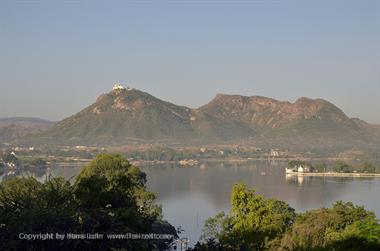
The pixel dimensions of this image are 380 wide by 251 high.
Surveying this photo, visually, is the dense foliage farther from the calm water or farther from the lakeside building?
the lakeside building

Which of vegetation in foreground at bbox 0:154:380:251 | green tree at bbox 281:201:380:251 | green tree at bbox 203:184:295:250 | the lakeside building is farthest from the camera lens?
the lakeside building

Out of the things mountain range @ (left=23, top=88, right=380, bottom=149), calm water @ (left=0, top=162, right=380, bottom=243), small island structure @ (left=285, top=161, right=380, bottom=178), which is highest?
mountain range @ (left=23, top=88, right=380, bottom=149)

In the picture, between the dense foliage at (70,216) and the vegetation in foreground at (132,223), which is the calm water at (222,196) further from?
the vegetation in foreground at (132,223)

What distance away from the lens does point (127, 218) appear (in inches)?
609

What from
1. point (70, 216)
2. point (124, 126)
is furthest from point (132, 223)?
point (124, 126)

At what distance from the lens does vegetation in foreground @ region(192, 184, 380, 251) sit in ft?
44.7

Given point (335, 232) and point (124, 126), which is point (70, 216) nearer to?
point (335, 232)

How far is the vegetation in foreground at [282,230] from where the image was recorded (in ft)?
44.7

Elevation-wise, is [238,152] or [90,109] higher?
[90,109]

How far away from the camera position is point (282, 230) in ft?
51.8

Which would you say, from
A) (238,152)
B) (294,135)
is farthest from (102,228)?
(294,135)

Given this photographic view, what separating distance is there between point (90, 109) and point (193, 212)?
16747 cm

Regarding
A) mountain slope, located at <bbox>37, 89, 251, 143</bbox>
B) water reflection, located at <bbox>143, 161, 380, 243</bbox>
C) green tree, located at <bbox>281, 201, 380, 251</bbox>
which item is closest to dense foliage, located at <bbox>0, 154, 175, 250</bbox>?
green tree, located at <bbox>281, 201, 380, 251</bbox>

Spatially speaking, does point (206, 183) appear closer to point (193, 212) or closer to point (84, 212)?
point (193, 212)
